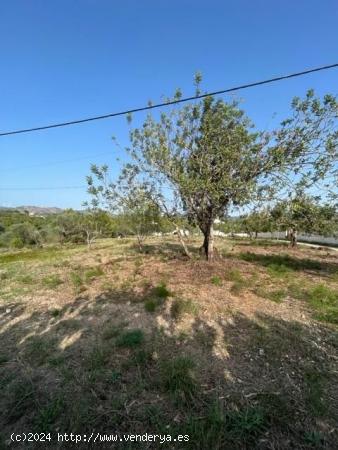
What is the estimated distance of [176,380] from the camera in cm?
319

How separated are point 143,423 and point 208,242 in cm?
728

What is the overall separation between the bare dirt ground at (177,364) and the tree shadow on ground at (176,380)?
1cm

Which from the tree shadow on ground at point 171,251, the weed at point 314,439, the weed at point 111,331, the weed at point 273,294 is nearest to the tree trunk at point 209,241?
the tree shadow on ground at point 171,251

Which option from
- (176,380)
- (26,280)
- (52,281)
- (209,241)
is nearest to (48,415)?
(176,380)

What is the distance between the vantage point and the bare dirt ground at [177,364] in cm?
263

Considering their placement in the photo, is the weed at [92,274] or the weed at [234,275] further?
the weed at [92,274]

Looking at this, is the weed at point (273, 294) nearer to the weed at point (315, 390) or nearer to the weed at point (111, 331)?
the weed at point (315, 390)

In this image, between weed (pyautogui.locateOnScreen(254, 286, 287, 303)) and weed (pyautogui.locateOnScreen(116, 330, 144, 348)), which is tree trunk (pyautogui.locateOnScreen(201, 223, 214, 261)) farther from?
weed (pyautogui.locateOnScreen(116, 330, 144, 348))

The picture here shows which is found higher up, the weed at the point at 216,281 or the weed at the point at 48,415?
the weed at the point at 216,281

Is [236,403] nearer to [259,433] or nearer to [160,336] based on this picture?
[259,433]

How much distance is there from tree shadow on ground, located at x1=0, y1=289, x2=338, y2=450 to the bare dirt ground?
0.01 meters

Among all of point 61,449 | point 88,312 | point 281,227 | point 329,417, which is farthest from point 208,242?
point 61,449

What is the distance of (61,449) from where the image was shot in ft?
7.99

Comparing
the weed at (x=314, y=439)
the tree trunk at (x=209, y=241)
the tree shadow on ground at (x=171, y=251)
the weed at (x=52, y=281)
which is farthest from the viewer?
the tree shadow on ground at (x=171, y=251)
